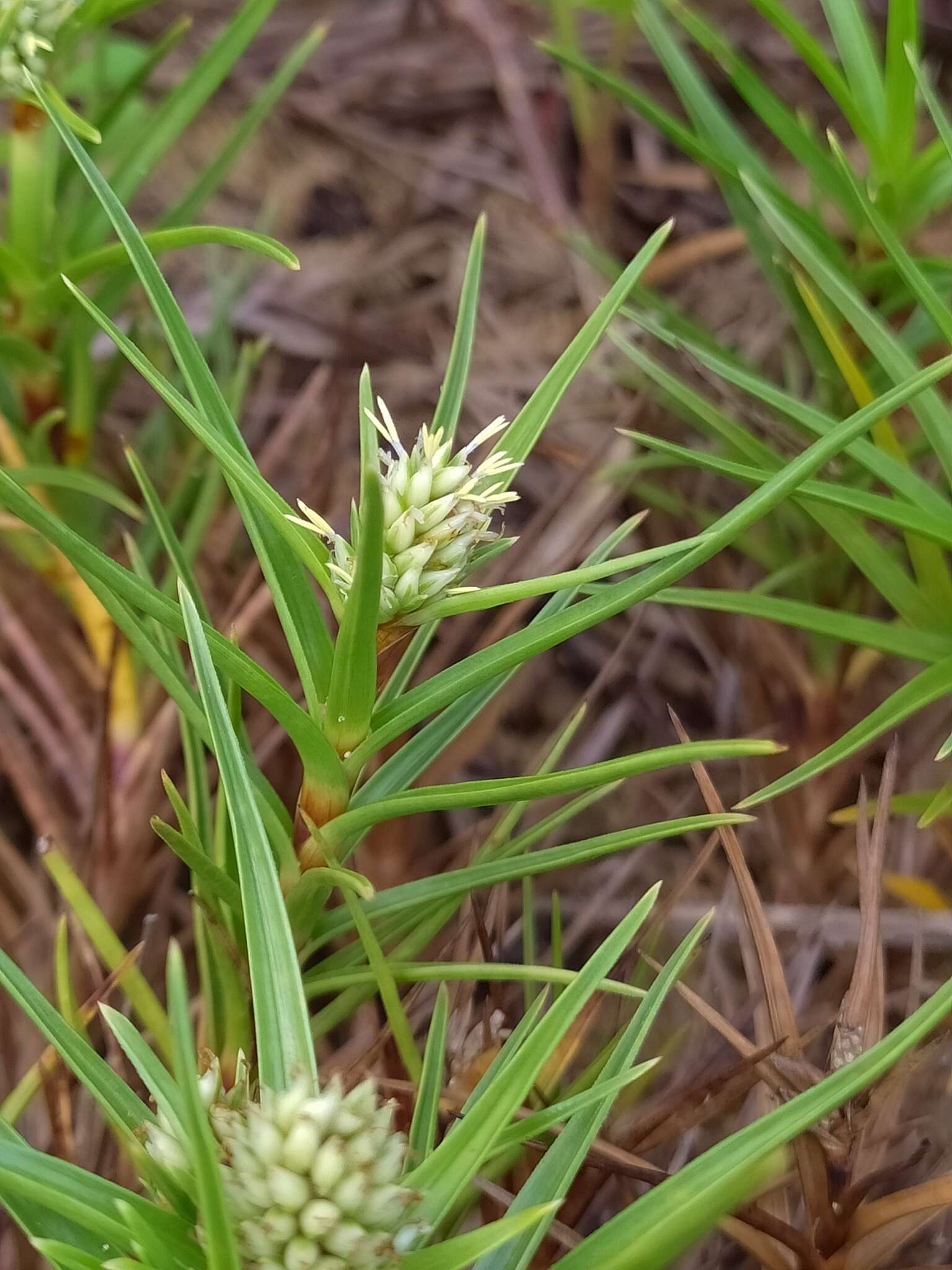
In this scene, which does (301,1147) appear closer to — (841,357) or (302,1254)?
(302,1254)

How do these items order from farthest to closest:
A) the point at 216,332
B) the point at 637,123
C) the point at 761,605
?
the point at 637,123 < the point at 216,332 < the point at 761,605

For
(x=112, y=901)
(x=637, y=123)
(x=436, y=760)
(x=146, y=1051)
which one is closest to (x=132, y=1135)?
(x=146, y=1051)

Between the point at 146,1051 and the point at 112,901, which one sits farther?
the point at 112,901

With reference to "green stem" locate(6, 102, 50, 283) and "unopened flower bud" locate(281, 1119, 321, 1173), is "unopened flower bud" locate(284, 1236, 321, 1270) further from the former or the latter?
"green stem" locate(6, 102, 50, 283)

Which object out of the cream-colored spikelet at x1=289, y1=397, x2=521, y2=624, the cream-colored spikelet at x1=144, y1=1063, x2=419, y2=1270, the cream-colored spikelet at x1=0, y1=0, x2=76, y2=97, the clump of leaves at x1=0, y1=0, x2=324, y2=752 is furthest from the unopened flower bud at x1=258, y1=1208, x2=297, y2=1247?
the cream-colored spikelet at x1=0, y1=0, x2=76, y2=97

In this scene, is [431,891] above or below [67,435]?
below

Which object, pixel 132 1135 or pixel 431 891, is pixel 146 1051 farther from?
pixel 431 891

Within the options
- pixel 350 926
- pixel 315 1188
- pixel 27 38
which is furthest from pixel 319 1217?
pixel 27 38
